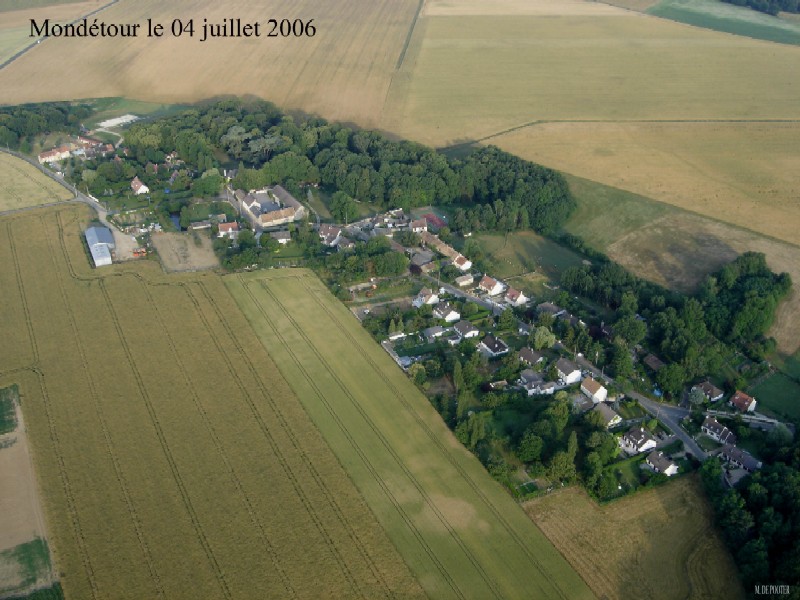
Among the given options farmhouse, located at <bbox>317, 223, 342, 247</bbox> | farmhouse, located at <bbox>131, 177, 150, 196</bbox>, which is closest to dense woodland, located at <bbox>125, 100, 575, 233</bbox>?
farmhouse, located at <bbox>317, 223, 342, 247</bbox>

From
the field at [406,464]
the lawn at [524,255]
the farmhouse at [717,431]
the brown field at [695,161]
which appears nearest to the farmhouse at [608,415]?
the farmhouse at [717,431]

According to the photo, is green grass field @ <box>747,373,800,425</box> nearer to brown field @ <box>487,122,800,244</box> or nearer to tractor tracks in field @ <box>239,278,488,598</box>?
brown field @ <box>487,122,800,244</box>

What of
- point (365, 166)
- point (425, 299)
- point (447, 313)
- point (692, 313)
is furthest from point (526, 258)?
point (365, 166)

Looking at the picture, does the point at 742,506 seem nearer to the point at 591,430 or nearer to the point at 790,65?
the point at 591,430

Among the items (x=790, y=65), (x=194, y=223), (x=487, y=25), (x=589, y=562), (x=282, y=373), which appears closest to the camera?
(x=589, y=562)

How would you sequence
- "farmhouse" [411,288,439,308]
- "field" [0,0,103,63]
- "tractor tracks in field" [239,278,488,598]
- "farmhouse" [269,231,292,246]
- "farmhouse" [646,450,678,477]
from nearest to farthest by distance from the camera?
"tractor tracks in field" [239,278,488,598] → "farmhouse" [646,450,678,477] → "farmhouse" [411,288,439,308] → "farmhouse" [269,231,292,246] → "field" [0,0,103,63]

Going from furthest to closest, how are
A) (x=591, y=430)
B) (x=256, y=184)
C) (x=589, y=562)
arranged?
(x=256, y=184) < (x=591, y=430) < (x=589, y=562)

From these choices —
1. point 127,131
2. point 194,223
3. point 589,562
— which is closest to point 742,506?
point 589,562
